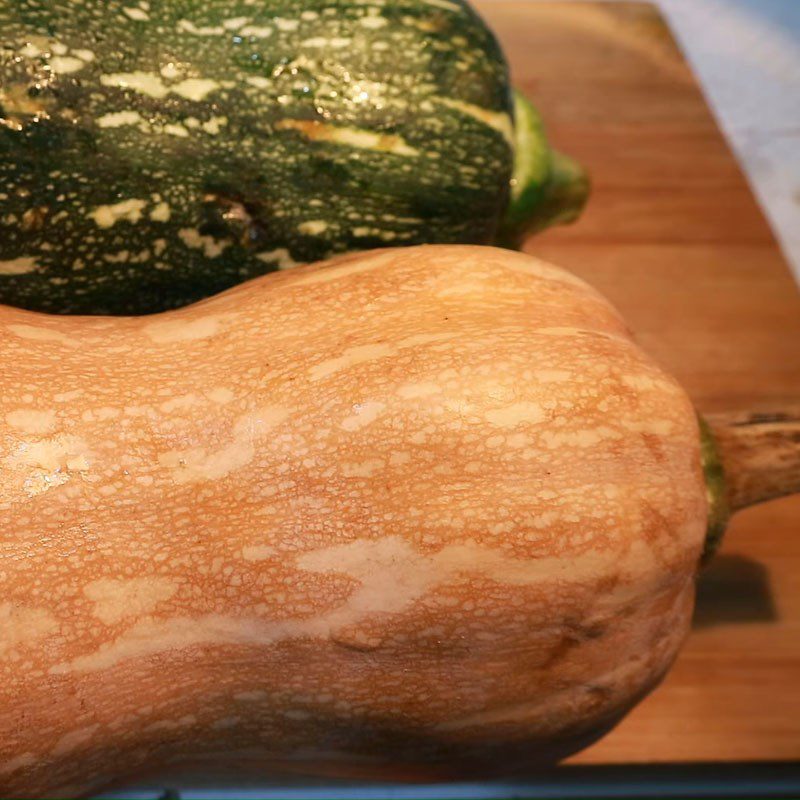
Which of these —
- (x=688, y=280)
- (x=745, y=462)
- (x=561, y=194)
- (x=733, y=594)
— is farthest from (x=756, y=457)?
(x=688, y=280)

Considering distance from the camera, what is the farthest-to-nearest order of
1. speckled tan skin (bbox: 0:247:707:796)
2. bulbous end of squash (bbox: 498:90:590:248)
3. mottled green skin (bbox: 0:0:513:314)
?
bulbous end of squash (bbox: 498:90:590:248)
mottled green skin (bbox: 0:0:513:314)
speckled tan skin (bbox: 0:247:707:796)

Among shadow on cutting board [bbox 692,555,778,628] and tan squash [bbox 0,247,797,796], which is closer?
tan squash [bbox 0,247,797,796]

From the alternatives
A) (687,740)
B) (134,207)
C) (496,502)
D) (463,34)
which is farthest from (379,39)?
(687,740)

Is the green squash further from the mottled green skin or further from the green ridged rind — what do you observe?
the green ridged rind

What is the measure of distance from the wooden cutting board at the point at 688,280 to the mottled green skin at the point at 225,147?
575mm

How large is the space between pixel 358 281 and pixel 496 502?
308 millimetres

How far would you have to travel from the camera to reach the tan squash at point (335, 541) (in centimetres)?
84

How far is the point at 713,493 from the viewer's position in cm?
105

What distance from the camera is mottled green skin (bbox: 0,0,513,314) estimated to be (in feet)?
3.34

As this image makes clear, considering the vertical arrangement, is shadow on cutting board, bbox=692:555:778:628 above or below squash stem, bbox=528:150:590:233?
below

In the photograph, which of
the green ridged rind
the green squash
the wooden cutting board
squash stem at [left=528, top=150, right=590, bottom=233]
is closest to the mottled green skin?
the green squash

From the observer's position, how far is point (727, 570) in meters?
1.39

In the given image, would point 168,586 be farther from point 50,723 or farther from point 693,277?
point 693,277

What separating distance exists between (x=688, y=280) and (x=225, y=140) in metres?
0.93
